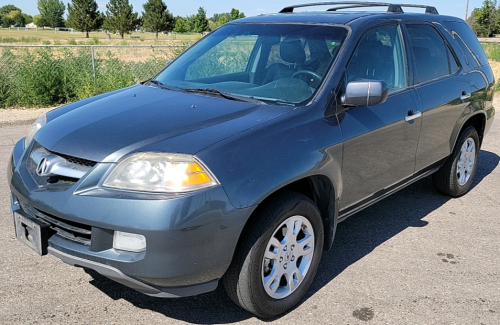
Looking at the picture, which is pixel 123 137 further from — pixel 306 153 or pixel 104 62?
pixel 104 62

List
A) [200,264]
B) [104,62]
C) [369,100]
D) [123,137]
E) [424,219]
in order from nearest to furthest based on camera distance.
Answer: [200,264] < [123,137] < [369,100] < [424,219] < [104,62]

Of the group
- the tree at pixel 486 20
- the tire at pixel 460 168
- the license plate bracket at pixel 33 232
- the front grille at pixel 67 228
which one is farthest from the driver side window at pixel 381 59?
the tree at pixel 486 20

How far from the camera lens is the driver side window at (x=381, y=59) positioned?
389 cm

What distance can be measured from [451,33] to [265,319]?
140 inches

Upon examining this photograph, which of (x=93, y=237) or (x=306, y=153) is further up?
(x=306, y=153)

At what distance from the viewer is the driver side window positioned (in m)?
3.89

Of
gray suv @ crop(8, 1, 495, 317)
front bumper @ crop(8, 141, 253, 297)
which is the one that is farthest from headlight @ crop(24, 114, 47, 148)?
front bumper @ crop(8, 141, 253, 297)

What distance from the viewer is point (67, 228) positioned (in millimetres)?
2879

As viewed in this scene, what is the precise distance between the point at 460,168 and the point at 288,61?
261cm

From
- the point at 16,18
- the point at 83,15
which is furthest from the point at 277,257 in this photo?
the point at 16,18

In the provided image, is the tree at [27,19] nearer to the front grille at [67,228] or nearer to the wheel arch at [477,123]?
the wheel arch at [477,123]

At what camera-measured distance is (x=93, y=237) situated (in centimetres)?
275

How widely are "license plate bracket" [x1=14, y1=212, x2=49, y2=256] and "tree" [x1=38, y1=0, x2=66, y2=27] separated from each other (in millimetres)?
113547

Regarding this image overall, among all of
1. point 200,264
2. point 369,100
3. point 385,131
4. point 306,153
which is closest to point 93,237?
point 200,264
